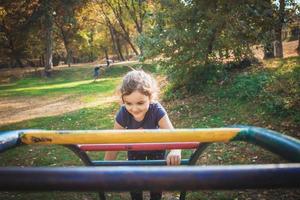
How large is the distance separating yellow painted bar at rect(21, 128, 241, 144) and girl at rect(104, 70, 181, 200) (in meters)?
1.25

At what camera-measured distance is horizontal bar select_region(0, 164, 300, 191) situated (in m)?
0.91

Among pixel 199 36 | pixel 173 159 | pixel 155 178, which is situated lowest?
pixel 173 159

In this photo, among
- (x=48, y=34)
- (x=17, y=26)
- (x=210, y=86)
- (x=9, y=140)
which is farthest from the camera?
(x=17, y=26)

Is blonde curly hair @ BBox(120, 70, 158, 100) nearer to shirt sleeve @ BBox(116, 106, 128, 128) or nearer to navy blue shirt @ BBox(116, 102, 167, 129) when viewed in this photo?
navy blue shirt @ BBox(116, 102, 167, 129)

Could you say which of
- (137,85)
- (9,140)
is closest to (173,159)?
(137,85)

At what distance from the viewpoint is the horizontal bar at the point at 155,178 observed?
907 millimetres

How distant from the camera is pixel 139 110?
315cm

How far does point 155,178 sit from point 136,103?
7.39 feet

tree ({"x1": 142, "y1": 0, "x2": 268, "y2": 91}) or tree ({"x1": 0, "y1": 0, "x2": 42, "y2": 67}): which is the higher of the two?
tree ({"x1": 0, "y1": 0, "x2": 42, "y2": 67})

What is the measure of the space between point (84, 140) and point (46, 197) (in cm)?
397

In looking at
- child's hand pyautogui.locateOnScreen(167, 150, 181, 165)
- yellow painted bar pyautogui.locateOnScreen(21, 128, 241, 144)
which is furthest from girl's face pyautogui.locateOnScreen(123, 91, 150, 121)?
yellow painted bar pyautogui.locateOnScreen(21, 128, 241, 144)

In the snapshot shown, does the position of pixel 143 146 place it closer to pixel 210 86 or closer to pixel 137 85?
pixel 137 85

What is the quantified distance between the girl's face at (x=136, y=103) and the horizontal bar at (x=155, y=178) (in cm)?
221

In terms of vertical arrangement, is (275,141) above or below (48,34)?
below
